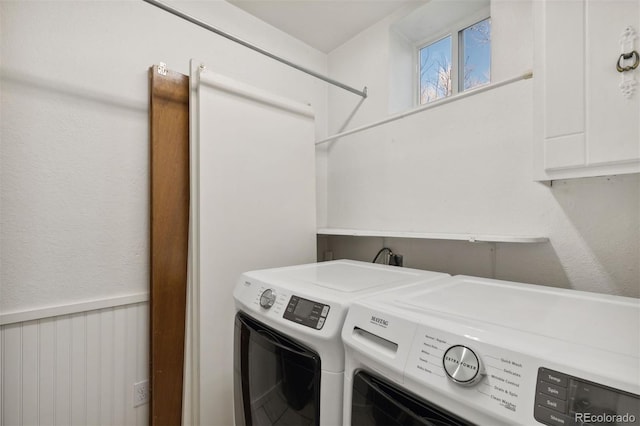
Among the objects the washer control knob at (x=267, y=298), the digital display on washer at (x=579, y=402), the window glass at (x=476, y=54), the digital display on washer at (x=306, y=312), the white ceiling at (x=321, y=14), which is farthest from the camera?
the white ceiling at (x=321, y=14)

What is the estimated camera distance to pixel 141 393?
1427 mm

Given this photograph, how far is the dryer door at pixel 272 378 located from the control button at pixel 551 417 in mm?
509

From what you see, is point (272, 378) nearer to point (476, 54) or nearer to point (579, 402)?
point (579, 402)

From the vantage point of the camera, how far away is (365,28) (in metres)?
2.02

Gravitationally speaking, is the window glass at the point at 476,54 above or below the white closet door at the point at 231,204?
above

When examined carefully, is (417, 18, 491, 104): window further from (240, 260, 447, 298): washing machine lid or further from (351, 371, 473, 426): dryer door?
(351, 371, 473, 426): dryer door

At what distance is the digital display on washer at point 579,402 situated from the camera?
0.41 m

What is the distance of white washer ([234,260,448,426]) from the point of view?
2.64 feet

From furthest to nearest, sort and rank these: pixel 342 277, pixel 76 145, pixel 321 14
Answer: pixel 321 14
pixel 76 145
pixel 342 277

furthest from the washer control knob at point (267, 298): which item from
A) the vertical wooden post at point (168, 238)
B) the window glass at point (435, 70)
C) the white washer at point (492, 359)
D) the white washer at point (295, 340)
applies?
the window glass at point (435, 70)

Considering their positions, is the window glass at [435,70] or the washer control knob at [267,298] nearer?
the washer control knob at [267,298]

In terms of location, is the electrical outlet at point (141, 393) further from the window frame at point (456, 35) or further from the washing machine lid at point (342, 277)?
the window frame at point (456, 35)

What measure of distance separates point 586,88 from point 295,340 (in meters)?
1.07

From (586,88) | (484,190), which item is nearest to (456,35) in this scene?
(484,190)
